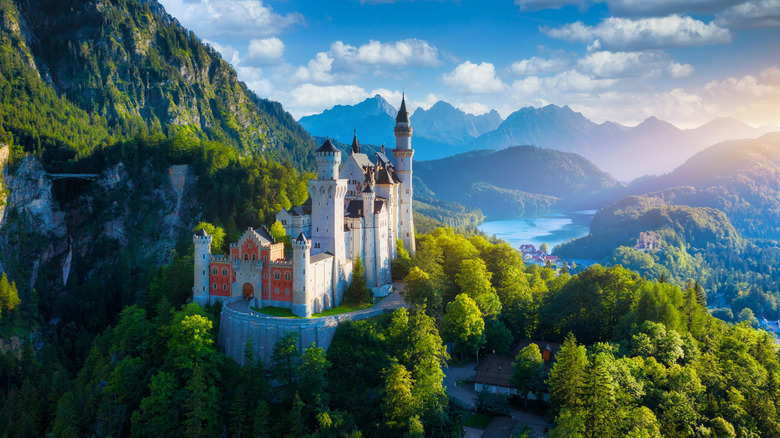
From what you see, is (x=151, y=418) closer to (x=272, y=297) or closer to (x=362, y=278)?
(x=272, y=297)

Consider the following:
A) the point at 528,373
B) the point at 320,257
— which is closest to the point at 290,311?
the point at 320,257

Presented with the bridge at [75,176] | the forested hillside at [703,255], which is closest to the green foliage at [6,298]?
the bridge at [75,176]

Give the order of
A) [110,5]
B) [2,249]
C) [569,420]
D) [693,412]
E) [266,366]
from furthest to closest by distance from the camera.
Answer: [110,5], [2,249], [266,366], [693,412], [569,420]

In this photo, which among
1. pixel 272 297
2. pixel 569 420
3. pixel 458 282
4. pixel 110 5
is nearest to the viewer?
pixel 569 420

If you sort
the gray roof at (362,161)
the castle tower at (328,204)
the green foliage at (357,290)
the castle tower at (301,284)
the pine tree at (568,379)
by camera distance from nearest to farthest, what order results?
the pine tree at (568,379) < the castle tower at (301,284) < the castle tower at (328,204) < the green foliage at (357,290) < the gray roof at (362,161)

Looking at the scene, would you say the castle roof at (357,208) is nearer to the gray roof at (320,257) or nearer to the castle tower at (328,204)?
the castle tower at (328,204)

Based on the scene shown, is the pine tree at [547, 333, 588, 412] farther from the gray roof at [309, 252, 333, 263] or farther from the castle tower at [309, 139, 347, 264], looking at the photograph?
the castle tower at [309, 139, 347, 264]

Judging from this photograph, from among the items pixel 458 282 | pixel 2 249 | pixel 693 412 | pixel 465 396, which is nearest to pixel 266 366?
pixel 465 396
